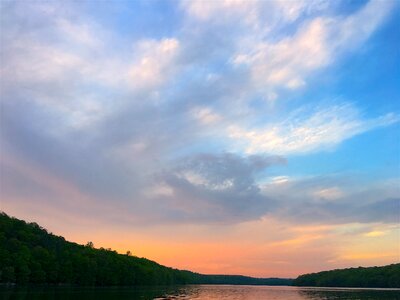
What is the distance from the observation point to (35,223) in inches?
7023

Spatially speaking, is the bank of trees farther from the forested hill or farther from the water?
the water

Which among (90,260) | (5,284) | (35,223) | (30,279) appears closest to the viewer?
(5,284)

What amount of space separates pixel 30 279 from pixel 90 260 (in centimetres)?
2550

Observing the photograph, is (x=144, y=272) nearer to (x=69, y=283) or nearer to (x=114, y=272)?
(x=114, y=272)

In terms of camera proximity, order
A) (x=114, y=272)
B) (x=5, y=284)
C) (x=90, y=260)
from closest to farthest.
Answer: (x=5, y=284) → (x=90, y=260) → (x=114, y=272)

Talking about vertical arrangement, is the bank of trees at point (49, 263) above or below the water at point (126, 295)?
above

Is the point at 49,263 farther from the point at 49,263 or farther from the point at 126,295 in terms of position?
Answer: the point at 126,295

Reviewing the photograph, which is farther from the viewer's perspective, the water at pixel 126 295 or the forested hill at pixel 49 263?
the forested hill at pixel 49 263

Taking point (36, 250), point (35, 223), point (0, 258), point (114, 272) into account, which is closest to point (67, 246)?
point (35, 223)

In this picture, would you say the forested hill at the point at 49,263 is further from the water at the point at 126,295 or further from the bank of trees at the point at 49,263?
the water at the point at 126,295

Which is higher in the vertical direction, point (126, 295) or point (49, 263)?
point (49, 263)

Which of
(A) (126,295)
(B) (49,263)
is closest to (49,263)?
(B) (49,263)

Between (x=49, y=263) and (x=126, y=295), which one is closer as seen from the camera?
(x=126, y=295)

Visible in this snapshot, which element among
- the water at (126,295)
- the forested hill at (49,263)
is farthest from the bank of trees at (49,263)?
the water at (126,295)
